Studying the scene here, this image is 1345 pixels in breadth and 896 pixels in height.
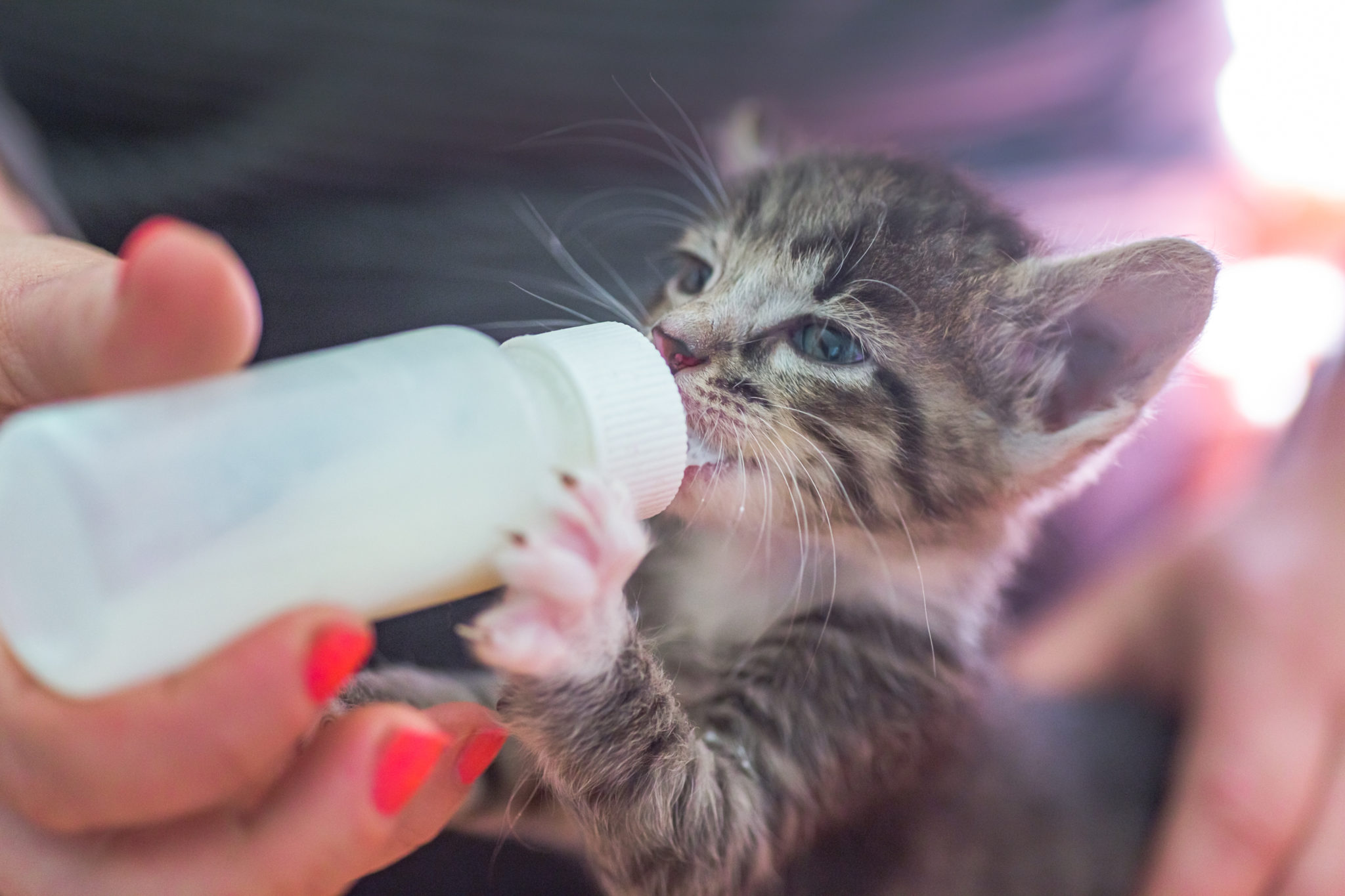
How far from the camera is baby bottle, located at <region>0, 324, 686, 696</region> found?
58 centimetres

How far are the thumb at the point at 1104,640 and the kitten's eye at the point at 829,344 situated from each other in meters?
0.87

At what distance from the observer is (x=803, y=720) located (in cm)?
105

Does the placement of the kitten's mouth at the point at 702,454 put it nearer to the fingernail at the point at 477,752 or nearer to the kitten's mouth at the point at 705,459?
the kitten's mouth at the point at 705,459

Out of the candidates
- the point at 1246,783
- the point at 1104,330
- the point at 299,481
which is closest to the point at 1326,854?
the point at 1246,783

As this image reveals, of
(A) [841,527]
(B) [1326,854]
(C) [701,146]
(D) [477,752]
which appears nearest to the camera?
(D) [477,752]

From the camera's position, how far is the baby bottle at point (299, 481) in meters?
0.58

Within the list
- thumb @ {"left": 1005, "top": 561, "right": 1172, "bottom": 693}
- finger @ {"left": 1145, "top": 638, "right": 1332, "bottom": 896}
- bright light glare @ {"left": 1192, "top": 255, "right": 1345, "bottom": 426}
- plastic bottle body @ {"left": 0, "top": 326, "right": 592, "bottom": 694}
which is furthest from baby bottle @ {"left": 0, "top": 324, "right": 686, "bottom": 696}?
bright light glare @ {"left": 1192, "top": 255, "right": 1345, "bottom": 426}

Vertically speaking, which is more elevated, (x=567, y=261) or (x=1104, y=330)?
(x=1104, y=330)

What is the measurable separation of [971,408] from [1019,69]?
1.06 metres

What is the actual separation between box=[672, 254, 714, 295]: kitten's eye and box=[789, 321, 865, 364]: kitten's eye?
20 cm

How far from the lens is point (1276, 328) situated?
2.19 metres

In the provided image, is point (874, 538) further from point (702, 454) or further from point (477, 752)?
point (477, 752)

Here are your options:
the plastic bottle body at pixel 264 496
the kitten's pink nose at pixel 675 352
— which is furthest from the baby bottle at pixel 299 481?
the kitten's pink nose at pixel 675 352

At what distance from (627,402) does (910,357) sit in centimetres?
50
